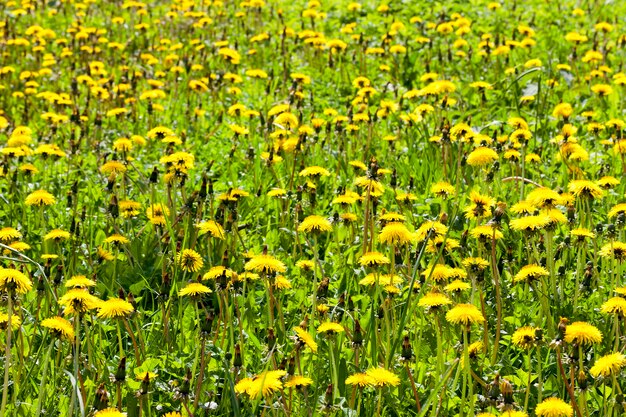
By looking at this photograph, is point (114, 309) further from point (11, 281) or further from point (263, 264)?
point (263, 264)

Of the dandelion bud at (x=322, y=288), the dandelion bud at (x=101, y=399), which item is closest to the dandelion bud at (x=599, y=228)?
the dandelion bud at (x=322, y=288)

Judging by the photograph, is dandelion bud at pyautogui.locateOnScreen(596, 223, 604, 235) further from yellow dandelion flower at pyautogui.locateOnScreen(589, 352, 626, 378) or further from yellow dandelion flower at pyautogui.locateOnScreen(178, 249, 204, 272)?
yellow dandelion flower at pyautogui.locateOnScreen(178, 249, 204, 272)

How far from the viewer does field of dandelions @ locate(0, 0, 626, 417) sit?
2668mm

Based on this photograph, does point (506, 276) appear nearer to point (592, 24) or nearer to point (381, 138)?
point (381, 138)

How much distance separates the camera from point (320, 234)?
4070 mm

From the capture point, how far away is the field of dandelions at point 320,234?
2668mm

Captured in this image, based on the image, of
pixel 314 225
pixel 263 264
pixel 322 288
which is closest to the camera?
pixel 263 264

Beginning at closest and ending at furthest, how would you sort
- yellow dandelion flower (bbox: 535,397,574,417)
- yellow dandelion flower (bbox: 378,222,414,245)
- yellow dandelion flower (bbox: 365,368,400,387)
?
yellow dandelion flower (bbox: 535,397,574,417), yellow dandelion flower (bbox: 365,368,400,387), yellow dandelion flower (bbox: 378,222,414,245)

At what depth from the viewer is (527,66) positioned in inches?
251

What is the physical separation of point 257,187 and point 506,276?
1.66m

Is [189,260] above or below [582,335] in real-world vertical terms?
below

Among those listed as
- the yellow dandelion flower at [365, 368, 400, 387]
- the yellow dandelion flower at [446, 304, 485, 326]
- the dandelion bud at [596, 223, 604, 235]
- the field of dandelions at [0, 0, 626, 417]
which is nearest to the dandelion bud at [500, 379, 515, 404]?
the field of dandelions at [0, 0, 626, 417]

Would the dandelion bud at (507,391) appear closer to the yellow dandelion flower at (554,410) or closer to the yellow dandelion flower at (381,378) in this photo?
the yellow dandelion flower at (554,410)

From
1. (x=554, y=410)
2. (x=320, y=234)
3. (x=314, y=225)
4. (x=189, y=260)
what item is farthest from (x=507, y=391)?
(x=320, y=234)
